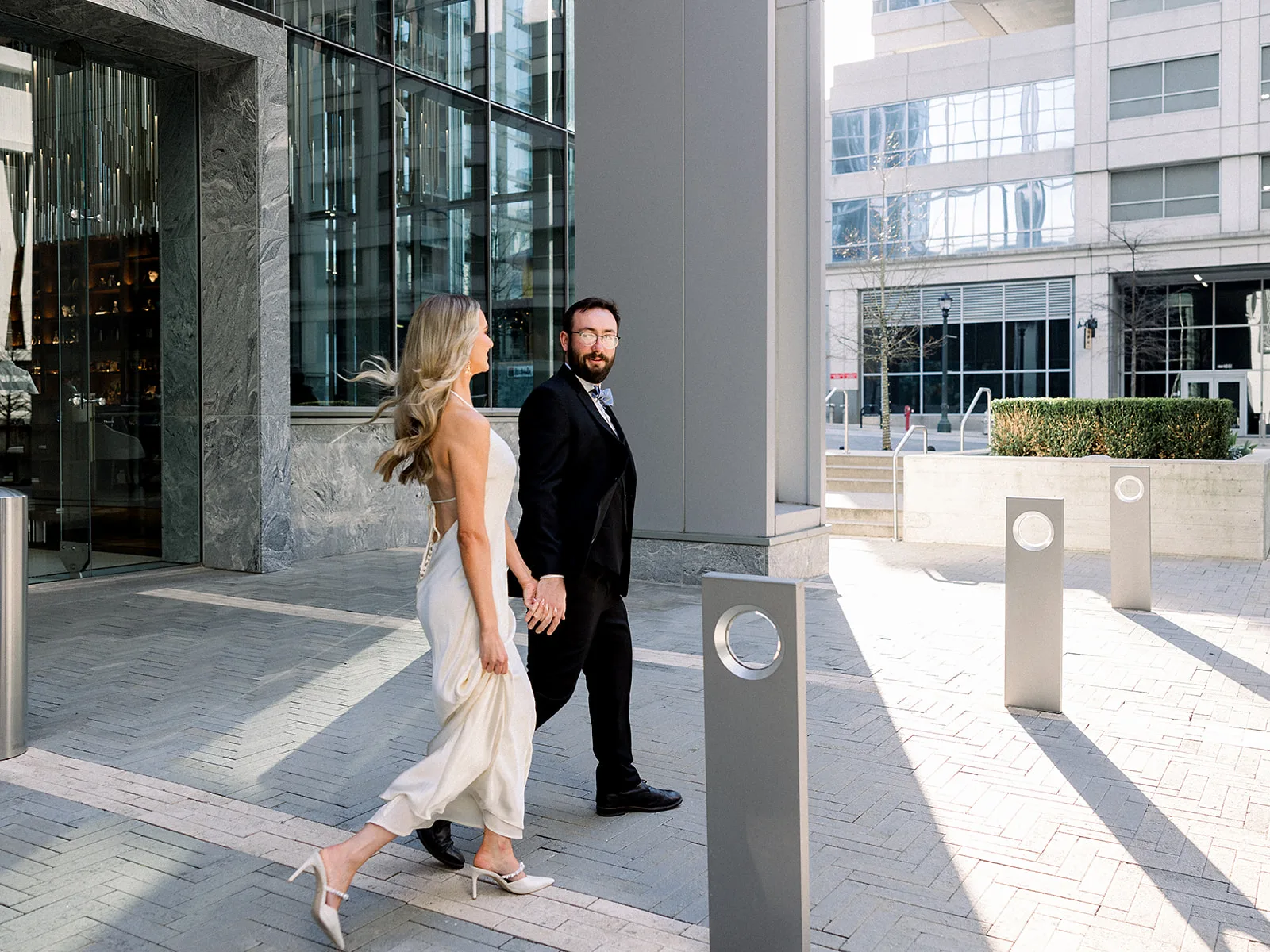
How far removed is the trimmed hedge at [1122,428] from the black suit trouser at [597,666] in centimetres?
1050

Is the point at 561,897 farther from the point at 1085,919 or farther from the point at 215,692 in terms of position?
the point at 215,692

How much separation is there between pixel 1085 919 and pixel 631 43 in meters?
8.97

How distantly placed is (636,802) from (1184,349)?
40.3 metres

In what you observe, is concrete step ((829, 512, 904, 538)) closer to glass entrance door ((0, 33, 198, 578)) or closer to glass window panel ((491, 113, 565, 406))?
glass window panel ((491, 113, 565, 406))

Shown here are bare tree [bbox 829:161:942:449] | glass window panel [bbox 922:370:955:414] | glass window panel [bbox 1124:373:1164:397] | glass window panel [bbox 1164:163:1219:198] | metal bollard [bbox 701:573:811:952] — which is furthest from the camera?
glass window panel [bbox 922:370:955:414]

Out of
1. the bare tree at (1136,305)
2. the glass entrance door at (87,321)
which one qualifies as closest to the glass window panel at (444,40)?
the glass entrance door at (87,321)

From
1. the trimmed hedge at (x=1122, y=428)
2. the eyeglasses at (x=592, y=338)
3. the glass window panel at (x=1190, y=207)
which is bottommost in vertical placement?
the trimmed hedge at (x=1122, y=428)

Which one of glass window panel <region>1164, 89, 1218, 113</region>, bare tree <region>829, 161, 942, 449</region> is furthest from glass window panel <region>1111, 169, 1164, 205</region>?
bare tree <region>829, 161, 942, 449</region>

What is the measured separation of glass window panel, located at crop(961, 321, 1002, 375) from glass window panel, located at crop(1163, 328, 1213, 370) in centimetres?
463

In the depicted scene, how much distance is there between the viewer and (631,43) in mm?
10445

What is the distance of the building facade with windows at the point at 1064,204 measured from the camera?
37500 mm

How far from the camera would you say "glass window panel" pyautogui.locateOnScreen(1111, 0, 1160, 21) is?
38719 millimetres

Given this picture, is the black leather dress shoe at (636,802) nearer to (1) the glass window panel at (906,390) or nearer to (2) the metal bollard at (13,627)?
(2) the metal bollard at (13,627)

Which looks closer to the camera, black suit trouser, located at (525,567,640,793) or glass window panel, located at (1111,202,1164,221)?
black suit trouser, located at (525,567,640,793)
